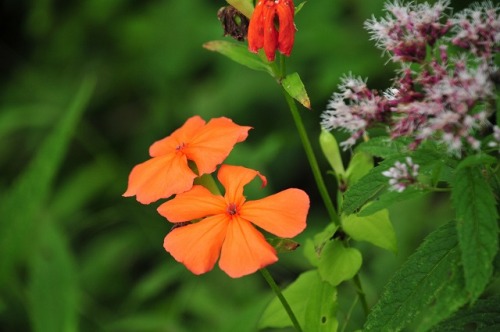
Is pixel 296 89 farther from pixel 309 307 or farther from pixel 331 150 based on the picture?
pixel 309 307

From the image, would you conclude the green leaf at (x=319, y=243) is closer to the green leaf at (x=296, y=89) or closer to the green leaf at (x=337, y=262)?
the green leaf at (x=337, y=262)

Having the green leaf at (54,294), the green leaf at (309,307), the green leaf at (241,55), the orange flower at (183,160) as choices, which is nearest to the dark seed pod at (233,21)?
the green leaf at (241,55)

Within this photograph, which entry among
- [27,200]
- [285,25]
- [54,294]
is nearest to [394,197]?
[285,25]

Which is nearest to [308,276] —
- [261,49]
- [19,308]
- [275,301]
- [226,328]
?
[275,301]

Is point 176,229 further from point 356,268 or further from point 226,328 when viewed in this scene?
point 226,328

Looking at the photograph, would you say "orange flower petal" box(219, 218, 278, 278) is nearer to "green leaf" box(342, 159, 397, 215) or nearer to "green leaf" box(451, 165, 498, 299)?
"green leaf" box(342, 159, 397, 215)

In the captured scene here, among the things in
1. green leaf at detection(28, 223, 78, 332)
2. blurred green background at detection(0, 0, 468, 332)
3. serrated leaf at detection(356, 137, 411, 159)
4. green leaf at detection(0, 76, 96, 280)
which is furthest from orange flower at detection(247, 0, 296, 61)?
green leaf at detection(0, 76, 96, 280)
